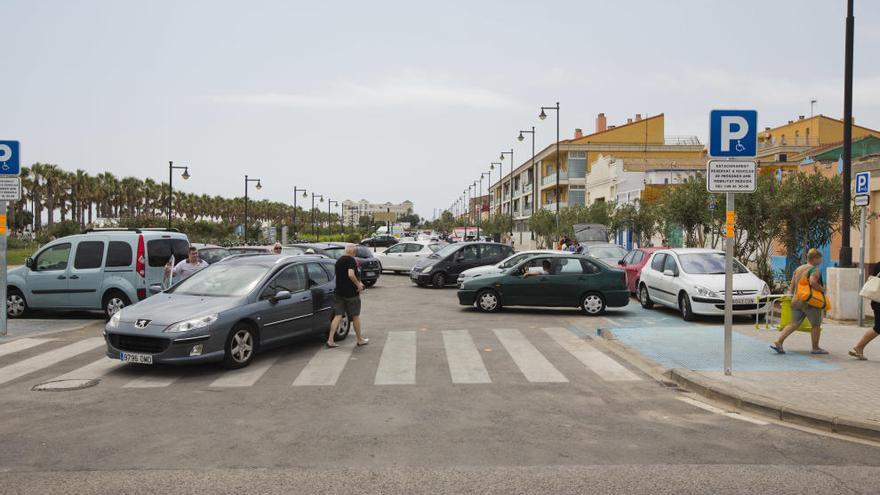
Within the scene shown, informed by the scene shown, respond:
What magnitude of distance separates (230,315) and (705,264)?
10857 millimetres

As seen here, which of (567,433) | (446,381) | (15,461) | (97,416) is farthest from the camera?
(446,381)

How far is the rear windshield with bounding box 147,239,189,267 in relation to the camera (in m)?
14.7

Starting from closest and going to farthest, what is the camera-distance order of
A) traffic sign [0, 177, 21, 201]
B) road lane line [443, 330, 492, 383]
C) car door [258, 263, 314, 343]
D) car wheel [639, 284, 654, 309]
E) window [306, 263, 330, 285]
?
road lane line [443, 330, 492, 383], car door [258, 263, 314, 343], window [306, 263, 330, 285], traffic sign [0, 177, 21, 201], car wheel [639, 284, 654, 309]

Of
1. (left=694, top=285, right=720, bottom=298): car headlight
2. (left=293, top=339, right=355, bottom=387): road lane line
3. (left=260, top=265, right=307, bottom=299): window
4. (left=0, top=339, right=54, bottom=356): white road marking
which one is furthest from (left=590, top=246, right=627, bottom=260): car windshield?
(left=0, top=339, right=54, bottom=356): white road marking

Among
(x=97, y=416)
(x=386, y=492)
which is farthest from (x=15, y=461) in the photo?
(x=386, y=492)

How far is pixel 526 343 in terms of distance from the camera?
461 inches

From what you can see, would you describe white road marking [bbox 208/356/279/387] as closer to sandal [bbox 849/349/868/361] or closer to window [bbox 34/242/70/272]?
window [bbox 34/242/70/272]

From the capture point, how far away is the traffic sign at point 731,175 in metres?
8.49

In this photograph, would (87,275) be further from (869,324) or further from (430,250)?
(430,250)

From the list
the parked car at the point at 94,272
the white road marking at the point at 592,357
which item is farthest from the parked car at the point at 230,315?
the parked car at the point at 94,272

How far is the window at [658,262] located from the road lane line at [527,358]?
17.3 ft

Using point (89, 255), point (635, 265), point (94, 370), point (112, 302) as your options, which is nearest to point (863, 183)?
point (635, 265)

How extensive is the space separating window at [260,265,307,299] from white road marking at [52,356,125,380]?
222 cm

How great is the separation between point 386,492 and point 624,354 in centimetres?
679
